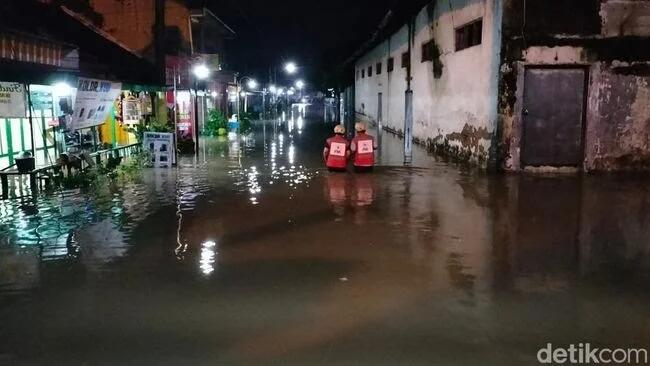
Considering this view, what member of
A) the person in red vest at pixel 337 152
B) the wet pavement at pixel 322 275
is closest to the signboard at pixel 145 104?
the person in red vest at pixel 337 152

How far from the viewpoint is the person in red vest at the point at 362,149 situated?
13922 millimetres

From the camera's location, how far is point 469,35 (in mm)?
16750

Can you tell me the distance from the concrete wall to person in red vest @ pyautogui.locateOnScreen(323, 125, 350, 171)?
371 cm

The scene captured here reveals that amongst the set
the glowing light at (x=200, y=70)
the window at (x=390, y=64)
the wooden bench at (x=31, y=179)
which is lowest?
the wooden bench at (x=31, y=179)

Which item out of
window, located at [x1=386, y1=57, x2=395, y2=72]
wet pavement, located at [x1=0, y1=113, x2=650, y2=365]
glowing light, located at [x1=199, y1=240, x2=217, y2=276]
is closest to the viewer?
wet pavement, located at [x1=0, y1=113, x2=650, y2=365]

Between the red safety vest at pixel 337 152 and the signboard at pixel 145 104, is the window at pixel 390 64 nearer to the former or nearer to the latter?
the signboard at pixel 145 104

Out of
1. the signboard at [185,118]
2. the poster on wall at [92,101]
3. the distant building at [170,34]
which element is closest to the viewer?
the poster on wall at [92,101]

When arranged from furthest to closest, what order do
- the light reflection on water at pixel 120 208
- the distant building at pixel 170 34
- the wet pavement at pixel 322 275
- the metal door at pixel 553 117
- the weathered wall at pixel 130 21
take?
the weathered wall at pixel 130 21 → the distant building at pixel 170 34 → the metal door at pixel 553 117 → the light reflection on water at pixel 120 208 → the wet pavement at pixel 322 275

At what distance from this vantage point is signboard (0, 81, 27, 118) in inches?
466

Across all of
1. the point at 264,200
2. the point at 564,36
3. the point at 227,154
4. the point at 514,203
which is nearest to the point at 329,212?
the point at 264,200

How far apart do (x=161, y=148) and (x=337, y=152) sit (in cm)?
507

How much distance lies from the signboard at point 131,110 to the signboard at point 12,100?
7870 millimetres

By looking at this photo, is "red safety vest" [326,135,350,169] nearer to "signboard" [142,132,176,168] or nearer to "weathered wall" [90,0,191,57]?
"signboard" [142,132,176,168]

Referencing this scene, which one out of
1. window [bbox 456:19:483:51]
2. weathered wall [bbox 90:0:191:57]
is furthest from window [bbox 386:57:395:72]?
window [bbox 456:19:483:51]
